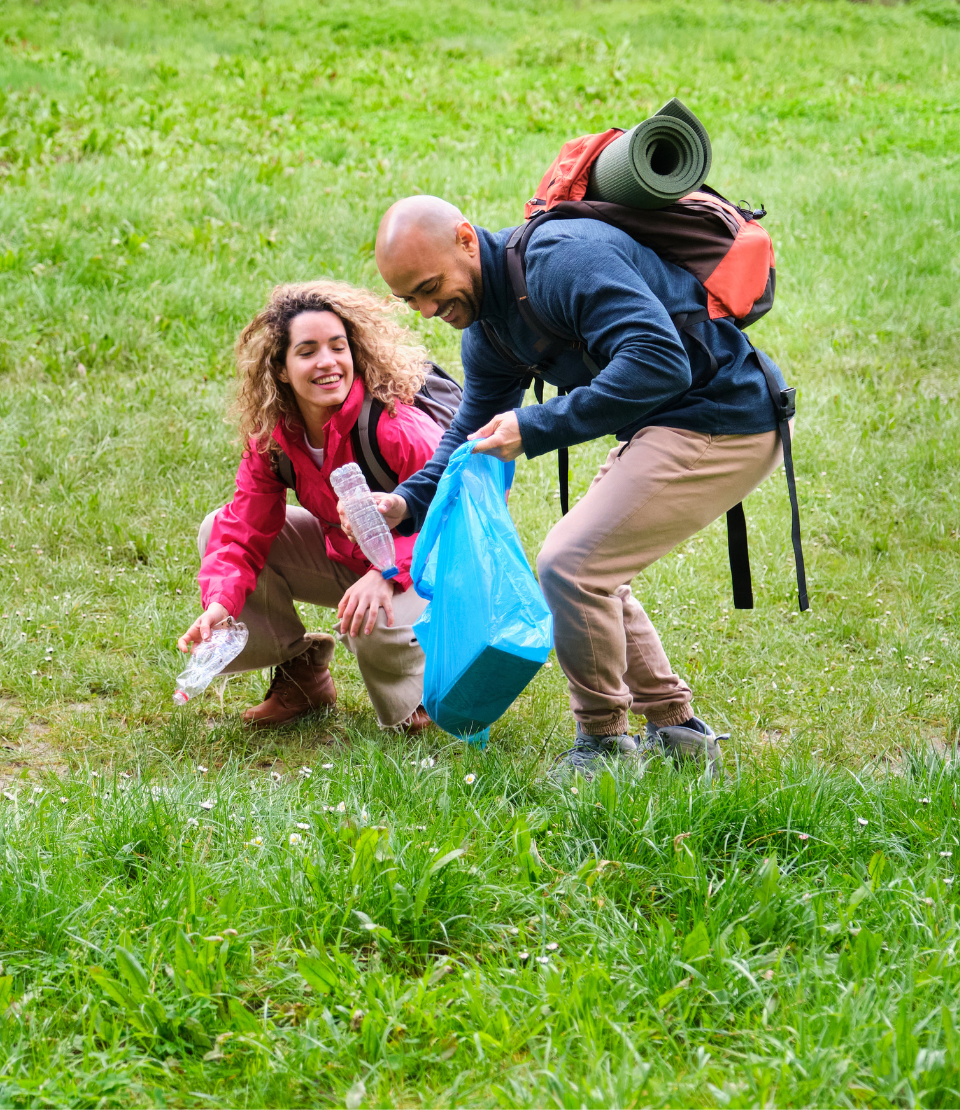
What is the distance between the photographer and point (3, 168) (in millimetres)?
9156

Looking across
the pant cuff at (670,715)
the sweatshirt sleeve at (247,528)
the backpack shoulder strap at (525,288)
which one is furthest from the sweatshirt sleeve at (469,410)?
the pant cuff at (670,715)

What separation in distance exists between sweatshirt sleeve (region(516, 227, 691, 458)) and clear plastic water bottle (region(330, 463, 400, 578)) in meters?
0.74

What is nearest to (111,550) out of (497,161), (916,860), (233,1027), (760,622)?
(760,622)

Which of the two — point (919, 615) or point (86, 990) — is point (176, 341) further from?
point (86, 990)

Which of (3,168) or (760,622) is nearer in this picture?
(760,622)

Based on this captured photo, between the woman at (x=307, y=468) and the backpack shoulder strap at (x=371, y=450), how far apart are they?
0.07 feet

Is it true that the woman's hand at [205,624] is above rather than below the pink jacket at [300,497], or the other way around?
below

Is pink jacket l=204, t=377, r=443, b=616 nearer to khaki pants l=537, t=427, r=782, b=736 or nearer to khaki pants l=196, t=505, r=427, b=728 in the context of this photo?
khaki pants l=196, t=505, r=427, b=728

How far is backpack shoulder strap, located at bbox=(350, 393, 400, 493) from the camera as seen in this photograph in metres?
3.60

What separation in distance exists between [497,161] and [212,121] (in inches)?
121

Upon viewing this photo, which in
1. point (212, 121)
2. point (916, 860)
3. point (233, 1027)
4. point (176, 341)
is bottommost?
point (916, 860)

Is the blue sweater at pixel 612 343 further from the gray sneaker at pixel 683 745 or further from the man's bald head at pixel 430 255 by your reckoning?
the gray sneaker at pixel 683 745

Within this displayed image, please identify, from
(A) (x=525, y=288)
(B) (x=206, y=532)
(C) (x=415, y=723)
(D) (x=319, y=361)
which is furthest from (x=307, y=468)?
(A) (x=525, y=288)

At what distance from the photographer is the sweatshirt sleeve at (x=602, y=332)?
260 centimetres
